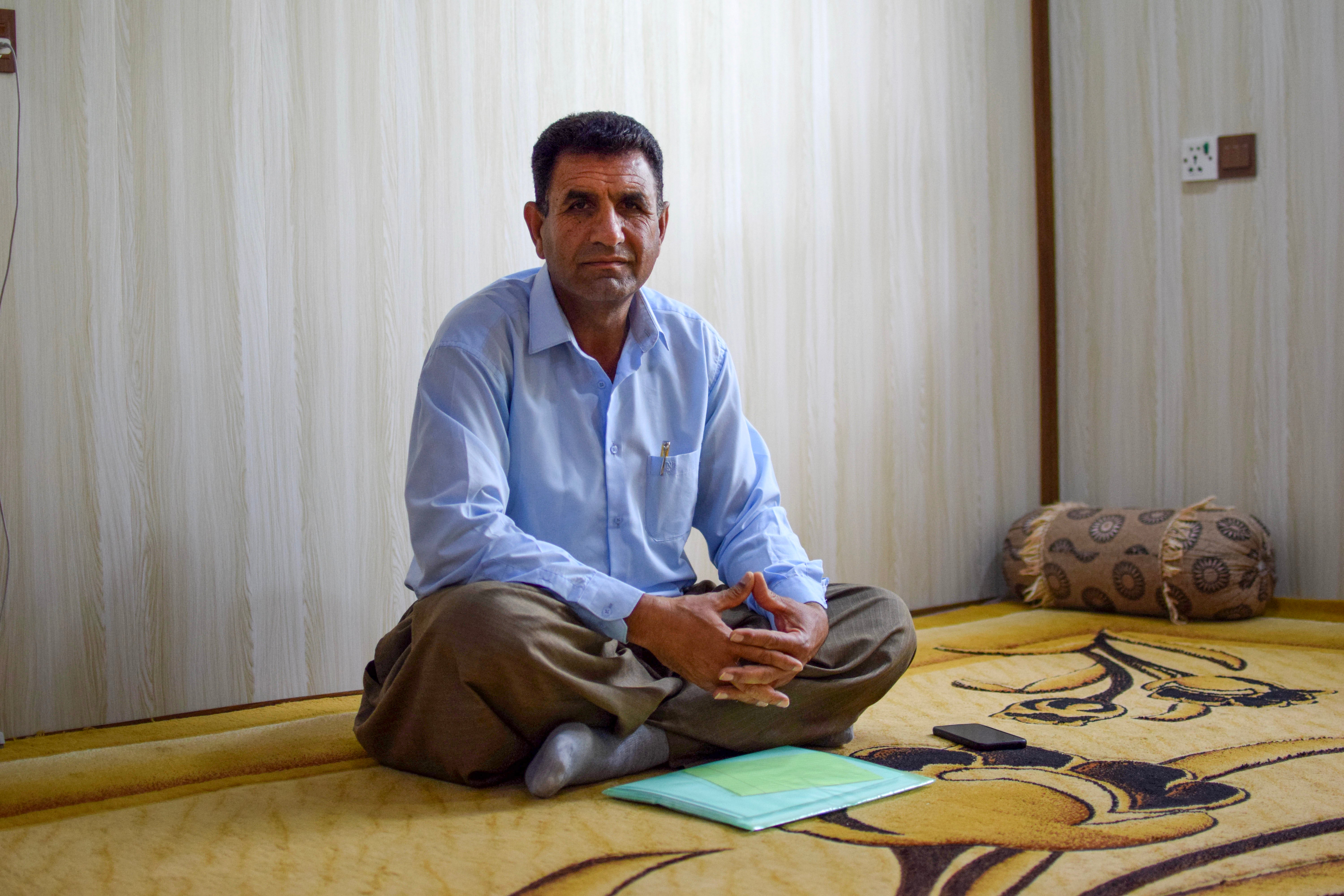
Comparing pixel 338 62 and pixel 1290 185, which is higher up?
pixel 338 62

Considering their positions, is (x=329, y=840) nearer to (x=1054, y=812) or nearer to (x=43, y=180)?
(x=1054, y=812)

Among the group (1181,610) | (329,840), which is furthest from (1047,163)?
(329,840)

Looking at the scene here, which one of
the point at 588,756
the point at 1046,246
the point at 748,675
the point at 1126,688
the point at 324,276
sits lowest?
the point at 1126,688

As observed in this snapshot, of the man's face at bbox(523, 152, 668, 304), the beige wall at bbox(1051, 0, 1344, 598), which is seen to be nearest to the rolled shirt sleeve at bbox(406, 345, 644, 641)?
the man's face at bbox(523, 152, 668, 304)

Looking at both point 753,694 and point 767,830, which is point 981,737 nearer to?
point 753,694

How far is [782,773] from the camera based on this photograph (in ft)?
5.50

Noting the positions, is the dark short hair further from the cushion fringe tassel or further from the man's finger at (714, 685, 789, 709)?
the cushion fringe tassel

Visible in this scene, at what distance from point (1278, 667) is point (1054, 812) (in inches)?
50.7

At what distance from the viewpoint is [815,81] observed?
318 cm

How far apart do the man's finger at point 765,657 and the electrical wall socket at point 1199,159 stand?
246cm

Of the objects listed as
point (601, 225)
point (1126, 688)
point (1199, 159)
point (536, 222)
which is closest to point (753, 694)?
point (601, 225)

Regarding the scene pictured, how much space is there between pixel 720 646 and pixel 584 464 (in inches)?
17.7

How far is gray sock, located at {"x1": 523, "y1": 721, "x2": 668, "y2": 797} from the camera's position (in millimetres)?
1615

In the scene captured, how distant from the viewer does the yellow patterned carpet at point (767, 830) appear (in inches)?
51.4
